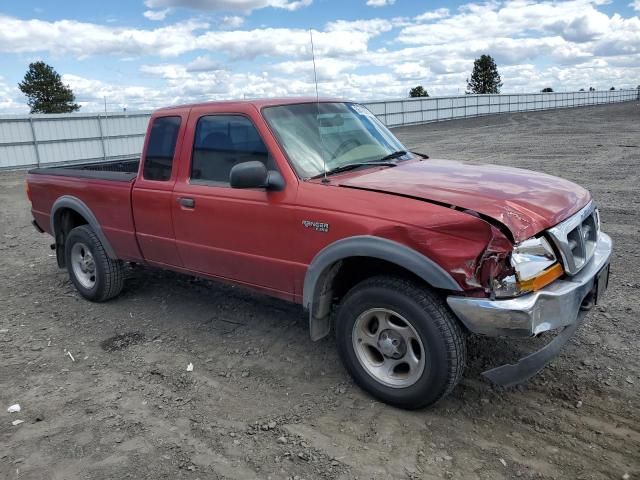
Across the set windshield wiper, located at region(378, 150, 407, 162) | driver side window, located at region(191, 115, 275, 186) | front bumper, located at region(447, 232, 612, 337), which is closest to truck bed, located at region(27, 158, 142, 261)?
driver side window, located at region(191, 115, 275, 186)

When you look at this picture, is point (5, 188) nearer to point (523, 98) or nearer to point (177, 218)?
point (177, 218)

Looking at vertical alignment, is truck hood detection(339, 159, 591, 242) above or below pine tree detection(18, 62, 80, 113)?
below

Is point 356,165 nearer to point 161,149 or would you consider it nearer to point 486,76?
point 161,149

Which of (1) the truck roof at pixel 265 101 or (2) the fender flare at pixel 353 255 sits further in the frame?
(1) the truck roof at pixel 265 101

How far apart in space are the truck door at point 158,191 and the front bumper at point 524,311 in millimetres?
2626

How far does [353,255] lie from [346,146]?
1189 mm

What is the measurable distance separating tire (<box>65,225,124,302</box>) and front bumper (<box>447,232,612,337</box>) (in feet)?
12.4

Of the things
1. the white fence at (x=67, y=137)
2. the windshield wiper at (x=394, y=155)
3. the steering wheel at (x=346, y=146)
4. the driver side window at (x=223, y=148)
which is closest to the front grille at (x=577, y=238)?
the windshield wiper at (x=394, y=155)

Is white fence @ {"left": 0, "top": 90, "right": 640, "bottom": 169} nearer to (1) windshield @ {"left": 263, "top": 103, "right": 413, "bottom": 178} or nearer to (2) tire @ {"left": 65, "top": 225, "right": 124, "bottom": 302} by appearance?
(2) tire @ {"left": 65, "top": 225, "right": 124, "bottom": 302}

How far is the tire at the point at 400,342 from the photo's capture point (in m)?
3.12

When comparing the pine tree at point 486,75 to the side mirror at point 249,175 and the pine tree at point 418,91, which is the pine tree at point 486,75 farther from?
the side mirror at point 249,175

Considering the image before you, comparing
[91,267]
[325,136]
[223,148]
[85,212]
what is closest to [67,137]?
[91,267]

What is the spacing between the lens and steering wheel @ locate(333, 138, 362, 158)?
13.4ft

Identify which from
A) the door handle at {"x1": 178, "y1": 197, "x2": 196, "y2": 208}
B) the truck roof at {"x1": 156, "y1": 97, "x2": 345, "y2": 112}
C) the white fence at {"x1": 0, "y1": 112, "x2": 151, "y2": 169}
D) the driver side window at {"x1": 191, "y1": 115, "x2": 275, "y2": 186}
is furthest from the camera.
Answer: the white fence at {"x1": 0, "y1": 112, "x2": 151, "y2": 169}
